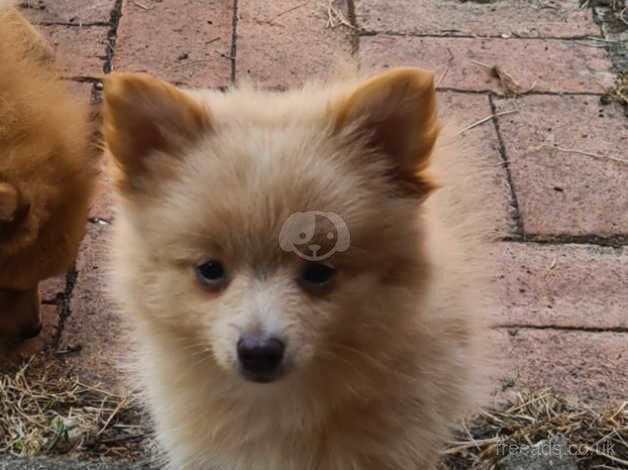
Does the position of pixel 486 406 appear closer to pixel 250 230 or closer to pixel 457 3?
pixel 250 230

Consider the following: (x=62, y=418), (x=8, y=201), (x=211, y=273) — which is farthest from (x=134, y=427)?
(x=211, y=273)

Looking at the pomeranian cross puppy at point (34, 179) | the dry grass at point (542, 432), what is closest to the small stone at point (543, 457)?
the dry grass at point (542, 432)

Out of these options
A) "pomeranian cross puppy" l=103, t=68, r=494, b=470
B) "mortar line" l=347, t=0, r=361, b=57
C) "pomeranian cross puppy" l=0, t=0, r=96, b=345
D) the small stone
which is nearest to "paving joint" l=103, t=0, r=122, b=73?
"pomeranian cross puppy" l=0, t=0, r=96, b=345

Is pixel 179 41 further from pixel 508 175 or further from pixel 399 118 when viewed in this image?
pixel 399 118

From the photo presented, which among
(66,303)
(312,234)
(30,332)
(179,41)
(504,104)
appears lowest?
(30,332)

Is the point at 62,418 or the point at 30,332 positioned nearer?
the point at 62,418

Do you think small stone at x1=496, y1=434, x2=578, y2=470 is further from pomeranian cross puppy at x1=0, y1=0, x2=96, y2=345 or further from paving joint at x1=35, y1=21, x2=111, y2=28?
paving joint at x1=35, y1=21, x2=111, y2=28

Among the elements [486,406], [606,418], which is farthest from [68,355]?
[606,418]

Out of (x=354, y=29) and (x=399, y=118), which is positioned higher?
(x=354, y=29)
